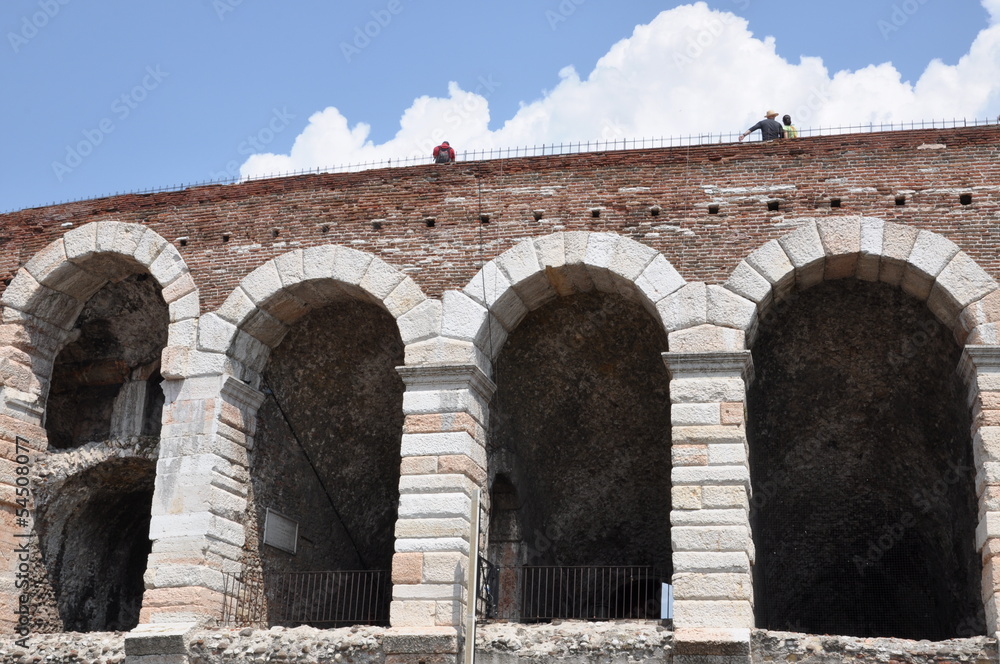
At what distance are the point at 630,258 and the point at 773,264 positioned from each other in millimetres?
1313

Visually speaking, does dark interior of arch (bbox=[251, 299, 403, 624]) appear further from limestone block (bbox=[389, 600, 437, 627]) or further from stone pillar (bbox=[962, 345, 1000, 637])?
stone pillar (bbox=[962, 345, 1000, 637])

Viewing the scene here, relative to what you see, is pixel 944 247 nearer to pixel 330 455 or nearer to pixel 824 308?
pixel 824 308

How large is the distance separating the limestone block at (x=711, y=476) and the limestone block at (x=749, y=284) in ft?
5.25

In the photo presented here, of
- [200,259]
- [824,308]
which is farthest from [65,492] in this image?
[824,308]

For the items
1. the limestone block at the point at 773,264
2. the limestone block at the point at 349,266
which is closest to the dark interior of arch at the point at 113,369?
the limestone block at the point at 349,266

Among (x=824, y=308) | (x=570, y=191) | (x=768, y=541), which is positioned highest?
(x=570, y=191)

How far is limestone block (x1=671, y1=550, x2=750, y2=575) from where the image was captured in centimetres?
1009

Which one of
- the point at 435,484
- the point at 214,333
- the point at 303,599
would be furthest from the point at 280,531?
the point at 435,484

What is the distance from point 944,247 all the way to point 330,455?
6677mm

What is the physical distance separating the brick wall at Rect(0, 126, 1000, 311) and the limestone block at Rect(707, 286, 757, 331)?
18 centimetres

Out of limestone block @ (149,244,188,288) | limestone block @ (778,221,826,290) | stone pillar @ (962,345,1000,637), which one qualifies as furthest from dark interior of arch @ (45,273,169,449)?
stone pillar @ (962,345,1000,637)

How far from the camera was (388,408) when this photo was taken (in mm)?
13320

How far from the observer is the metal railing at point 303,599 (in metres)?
11.6

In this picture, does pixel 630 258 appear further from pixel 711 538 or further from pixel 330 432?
pixel 330 432
